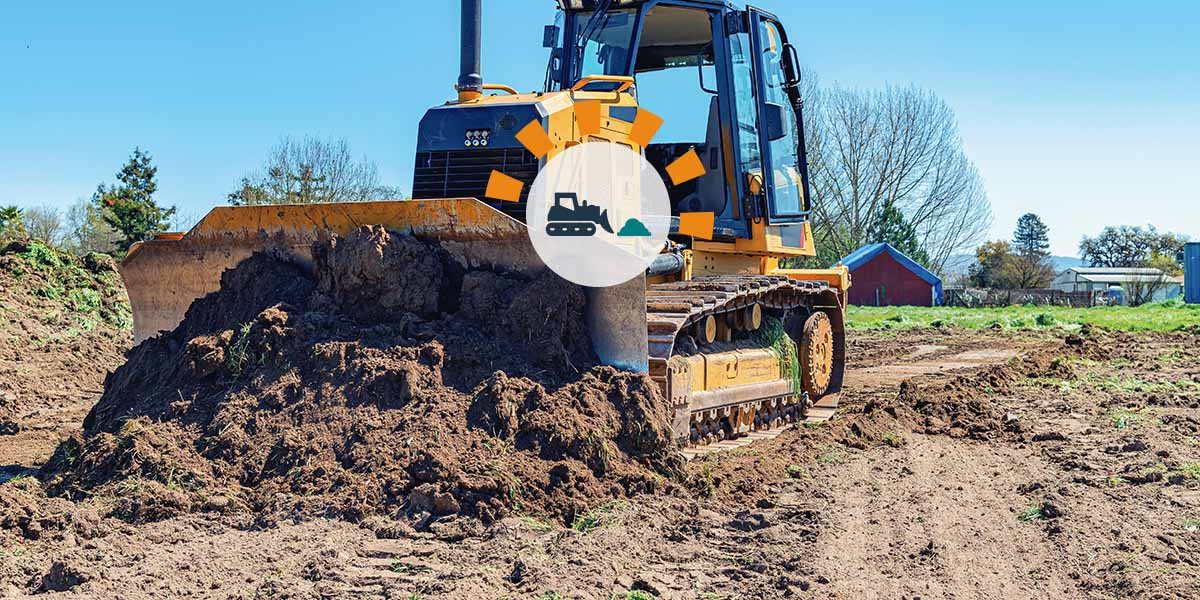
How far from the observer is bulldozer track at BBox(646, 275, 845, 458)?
6324 mm

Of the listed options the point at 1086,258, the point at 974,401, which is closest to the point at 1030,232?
the point at 1086,258

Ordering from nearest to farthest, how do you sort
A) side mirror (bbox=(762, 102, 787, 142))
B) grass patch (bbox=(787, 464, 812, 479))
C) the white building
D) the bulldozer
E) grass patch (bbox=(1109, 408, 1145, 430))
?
grass patch (bbox=(787, 464, 812, 479)), the bulldozer, grass patch (bbox=(1109, 408, 1145, 430)), side mirror (bbox=(762, 102, 787, 142)), the white building

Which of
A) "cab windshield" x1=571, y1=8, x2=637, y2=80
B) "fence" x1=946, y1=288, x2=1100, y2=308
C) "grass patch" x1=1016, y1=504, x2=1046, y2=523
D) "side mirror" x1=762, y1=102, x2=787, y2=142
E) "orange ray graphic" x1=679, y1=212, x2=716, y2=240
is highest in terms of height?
"cab windshield" x1=571, y1=8, x2=637, y2=80

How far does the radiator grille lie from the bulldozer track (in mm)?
1152

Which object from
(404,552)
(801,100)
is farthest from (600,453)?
(801,100)

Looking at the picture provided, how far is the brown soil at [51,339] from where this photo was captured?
9.09 meters

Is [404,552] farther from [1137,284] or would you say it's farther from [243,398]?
[1137,284]

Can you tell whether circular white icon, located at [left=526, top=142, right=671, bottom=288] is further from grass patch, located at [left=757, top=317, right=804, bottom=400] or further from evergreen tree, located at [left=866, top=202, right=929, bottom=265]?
evergreen tree, located at [left=866, top=202, right=929, bottom=265]

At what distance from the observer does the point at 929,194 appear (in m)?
45.2

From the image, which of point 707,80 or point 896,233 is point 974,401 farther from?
point 896,233

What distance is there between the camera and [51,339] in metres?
13.4

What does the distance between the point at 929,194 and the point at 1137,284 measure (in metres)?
10.4

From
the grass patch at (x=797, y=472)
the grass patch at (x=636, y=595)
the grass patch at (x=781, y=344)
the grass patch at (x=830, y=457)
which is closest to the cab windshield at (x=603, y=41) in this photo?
the grass patch at (x=781, y=344)

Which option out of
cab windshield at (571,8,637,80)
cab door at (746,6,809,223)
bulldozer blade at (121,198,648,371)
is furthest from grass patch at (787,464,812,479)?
cab windshield at (571,8,637,80)
